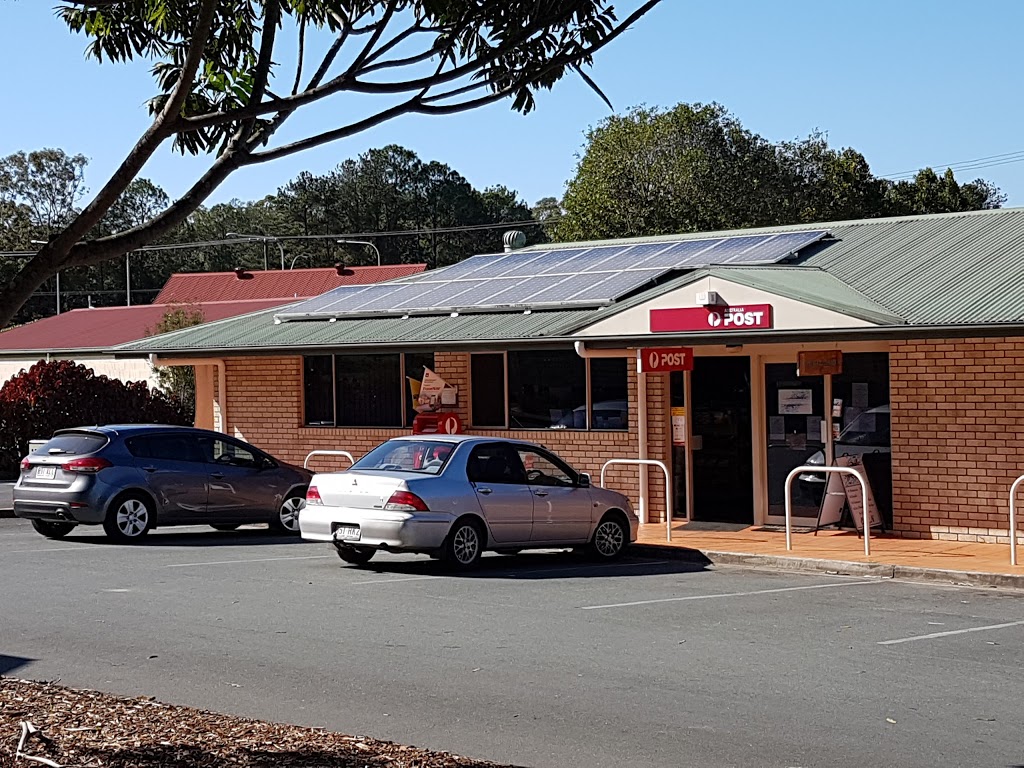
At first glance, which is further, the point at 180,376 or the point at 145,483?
the point at 180,376

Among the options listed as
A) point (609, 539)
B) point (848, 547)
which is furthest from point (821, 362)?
point (609, 539)

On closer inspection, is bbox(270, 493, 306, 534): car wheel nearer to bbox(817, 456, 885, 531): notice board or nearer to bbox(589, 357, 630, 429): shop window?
bbox(589, 357, 630, 429): shop window

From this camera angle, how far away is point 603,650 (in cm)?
1014

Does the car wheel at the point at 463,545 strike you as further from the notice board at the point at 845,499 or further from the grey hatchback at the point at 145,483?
the notice board at the point at 845,499

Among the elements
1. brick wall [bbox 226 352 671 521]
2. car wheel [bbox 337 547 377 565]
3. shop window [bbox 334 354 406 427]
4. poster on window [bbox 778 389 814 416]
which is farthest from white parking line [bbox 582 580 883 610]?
shop window [bbox 334 354 406 427]

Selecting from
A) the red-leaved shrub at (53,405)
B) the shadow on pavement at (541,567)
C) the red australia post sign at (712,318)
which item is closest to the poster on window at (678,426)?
the red australia post sign at (712,318)

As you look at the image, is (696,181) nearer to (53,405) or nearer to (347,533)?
(53,405)

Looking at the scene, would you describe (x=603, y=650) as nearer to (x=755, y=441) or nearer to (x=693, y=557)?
(x=693, y=557)

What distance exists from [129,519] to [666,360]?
23.7ft

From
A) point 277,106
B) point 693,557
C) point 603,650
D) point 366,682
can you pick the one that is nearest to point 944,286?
point 693,557

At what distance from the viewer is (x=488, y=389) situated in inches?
856

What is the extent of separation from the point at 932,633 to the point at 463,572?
539 cm

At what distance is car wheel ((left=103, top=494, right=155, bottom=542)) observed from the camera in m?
17.3

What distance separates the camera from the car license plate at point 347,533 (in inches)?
571
